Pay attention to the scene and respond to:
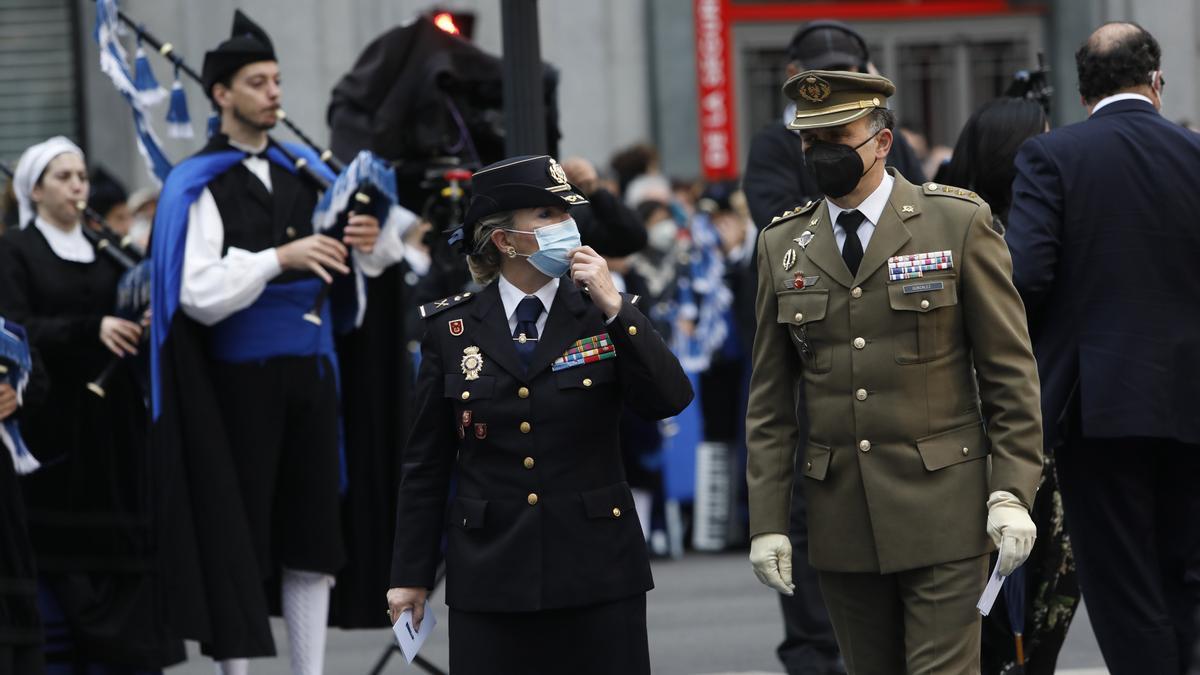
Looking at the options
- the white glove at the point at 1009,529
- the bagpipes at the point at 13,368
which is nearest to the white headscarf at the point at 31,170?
the bagpipes at the point at 13,368

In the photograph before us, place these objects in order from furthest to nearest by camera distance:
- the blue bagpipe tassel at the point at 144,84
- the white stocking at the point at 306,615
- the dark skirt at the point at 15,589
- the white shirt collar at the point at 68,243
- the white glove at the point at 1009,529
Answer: the white shirt collar at the point at 68,243, the blue bagpipe tassel at the point at 144,84, the white stocking at the point at 306,615, the dark skirt at the point at 15,589, the white glove at the point at 1009,529

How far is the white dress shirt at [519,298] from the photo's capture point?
5.05 metres

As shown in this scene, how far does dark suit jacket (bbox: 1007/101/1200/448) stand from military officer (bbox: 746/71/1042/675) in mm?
→ 865

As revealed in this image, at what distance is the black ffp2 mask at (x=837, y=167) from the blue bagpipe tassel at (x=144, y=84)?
3.34 m

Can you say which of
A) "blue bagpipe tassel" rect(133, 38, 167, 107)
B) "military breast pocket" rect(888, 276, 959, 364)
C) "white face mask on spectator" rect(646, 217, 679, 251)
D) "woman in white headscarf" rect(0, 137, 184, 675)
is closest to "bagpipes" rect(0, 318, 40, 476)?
"woman in white headscarf" rect(0, 137, 184, 675)

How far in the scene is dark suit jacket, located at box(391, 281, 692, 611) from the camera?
16.1 ft

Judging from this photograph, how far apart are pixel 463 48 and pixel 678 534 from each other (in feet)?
15.5

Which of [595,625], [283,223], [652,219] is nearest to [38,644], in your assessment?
[283,223]

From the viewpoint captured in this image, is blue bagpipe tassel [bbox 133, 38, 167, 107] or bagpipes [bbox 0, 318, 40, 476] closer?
bagpipes [bbox 0, 318, 40, 476]

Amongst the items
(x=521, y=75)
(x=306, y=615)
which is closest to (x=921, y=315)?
(x=521, y=75)

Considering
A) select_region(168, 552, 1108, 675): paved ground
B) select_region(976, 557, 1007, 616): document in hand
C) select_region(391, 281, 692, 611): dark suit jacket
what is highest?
select_region(391, 281, 692, 611): dark suit jacket

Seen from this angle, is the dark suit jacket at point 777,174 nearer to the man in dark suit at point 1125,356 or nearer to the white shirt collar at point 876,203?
the man in dark suit at point 1125,356

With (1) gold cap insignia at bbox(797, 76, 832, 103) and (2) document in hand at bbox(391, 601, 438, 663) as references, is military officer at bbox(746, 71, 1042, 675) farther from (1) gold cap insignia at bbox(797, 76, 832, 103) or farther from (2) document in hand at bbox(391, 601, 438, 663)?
Result: (2) document in hand at bbox(391, 601, 438, 663)

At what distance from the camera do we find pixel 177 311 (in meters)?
6.96
